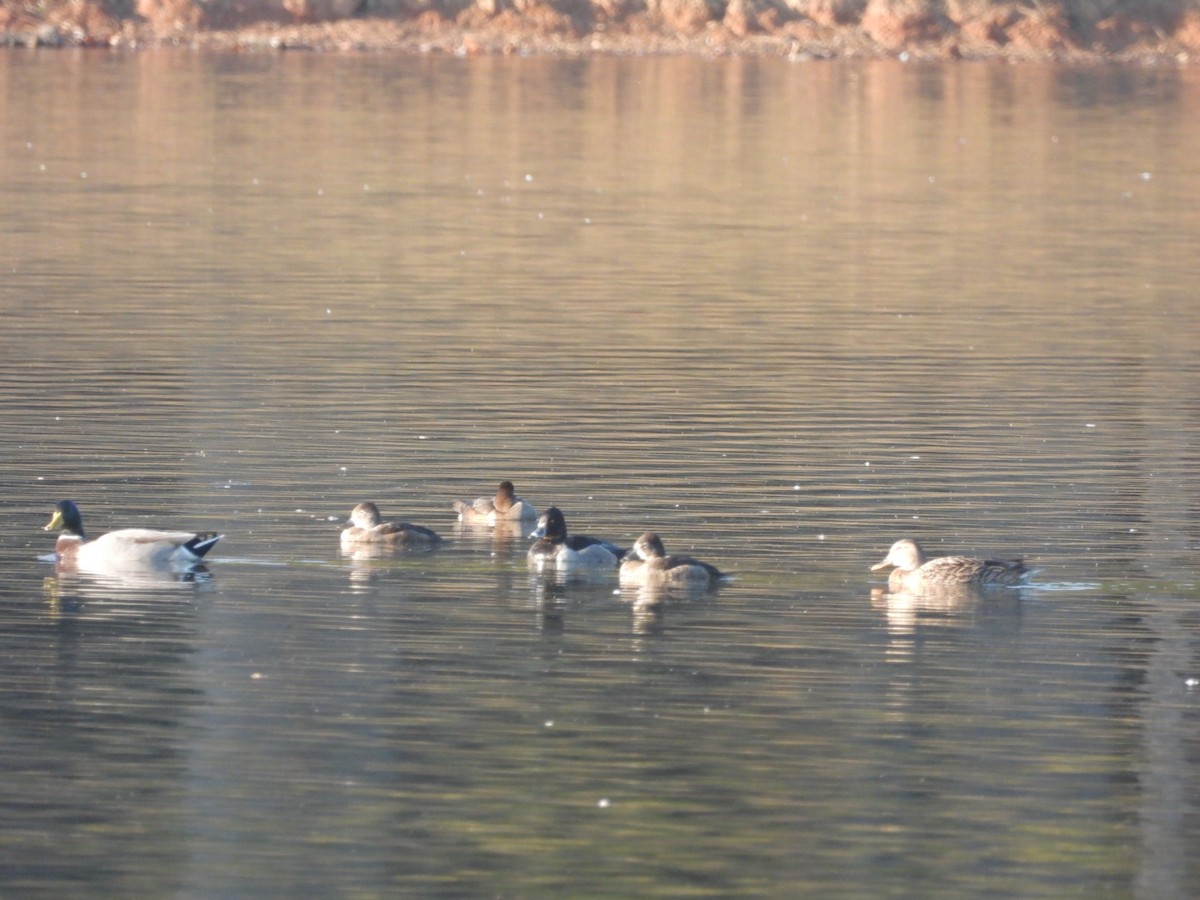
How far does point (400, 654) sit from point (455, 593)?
164 cm

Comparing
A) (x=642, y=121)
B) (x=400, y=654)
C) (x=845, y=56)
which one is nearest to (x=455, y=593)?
(x=400, y=654)

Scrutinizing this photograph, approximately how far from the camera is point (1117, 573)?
14984 mm

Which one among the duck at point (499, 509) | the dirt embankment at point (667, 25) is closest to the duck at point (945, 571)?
the duck at point (499, 509)

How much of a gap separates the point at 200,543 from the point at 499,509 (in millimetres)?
2200

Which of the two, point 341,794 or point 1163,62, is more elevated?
point 1163,62

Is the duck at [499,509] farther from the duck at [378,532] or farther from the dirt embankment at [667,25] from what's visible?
the dirt embankment at [667,25]

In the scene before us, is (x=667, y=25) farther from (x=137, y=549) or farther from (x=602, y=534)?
(x=137, y=549)

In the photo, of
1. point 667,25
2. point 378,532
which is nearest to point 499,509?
point 378,532

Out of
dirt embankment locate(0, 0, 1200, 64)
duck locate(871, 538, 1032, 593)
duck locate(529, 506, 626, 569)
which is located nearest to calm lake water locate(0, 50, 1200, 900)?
duck locate(871, 538, 1032, 593)

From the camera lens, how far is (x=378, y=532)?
1512 cm

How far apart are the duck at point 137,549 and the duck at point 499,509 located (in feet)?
6.31

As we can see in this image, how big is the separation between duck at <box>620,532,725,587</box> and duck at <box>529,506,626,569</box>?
0.25 metres

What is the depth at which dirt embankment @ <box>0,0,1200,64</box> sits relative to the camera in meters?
81.6

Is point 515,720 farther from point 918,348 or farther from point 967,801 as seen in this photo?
point 918,348
